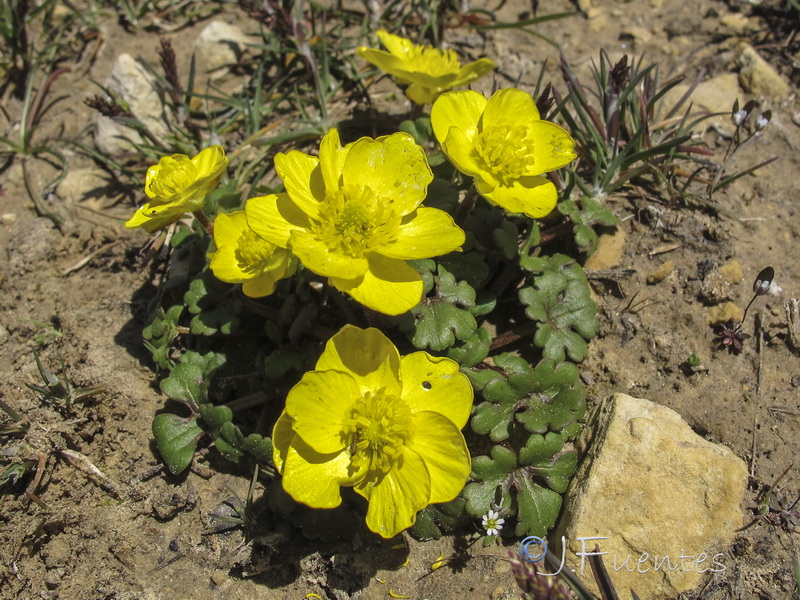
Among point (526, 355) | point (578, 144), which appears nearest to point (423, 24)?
point (578, 144)

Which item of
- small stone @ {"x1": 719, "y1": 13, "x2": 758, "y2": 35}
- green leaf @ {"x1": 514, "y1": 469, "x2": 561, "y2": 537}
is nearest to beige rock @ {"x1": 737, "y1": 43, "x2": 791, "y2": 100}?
small stone @ {"x1": 719, "y1": 13, "x2": 758, "y2": 35}

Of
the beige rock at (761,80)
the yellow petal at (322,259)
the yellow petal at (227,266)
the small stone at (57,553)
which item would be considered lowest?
the small stone at (57,553)

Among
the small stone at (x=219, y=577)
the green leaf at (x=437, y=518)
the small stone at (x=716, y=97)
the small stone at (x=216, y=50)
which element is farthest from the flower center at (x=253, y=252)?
the small stone at (x=716, y=97)

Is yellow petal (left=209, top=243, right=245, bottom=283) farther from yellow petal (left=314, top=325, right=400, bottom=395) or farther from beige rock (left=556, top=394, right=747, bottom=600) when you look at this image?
beige rock (left=556, top=394, right=747, bottom=600)

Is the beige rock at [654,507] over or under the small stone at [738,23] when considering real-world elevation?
under

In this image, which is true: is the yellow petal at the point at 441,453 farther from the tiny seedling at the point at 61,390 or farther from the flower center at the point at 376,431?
the tiny seedling at the point at 61,390
